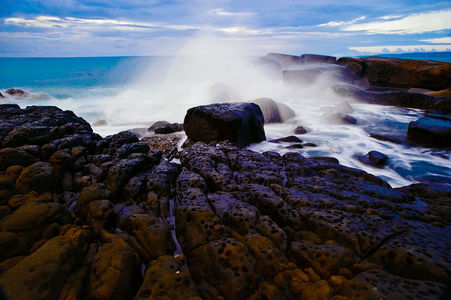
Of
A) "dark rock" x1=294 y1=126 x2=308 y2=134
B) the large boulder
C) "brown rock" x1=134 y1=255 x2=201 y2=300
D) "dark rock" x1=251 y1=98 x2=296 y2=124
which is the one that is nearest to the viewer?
"brown rock" x1=134 y1=255 x2=201 y2=300

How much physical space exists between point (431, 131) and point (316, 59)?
24.2 meters

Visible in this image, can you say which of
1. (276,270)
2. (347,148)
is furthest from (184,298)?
(347,148)

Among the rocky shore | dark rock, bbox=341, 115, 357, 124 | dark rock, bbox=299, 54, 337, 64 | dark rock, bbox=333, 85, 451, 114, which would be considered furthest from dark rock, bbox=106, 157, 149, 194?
dark rock, bbox=299, 54, 337, 64

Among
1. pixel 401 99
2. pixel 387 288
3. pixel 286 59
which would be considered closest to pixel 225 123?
pixel 387 288

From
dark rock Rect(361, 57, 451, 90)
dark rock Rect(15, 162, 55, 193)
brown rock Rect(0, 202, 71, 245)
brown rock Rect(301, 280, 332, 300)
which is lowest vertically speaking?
brown rock Rect(301, 280, 332, 300)

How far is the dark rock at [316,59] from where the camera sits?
26873 mm

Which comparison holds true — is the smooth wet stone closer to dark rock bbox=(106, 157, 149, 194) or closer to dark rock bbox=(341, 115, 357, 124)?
dark rock bbox=(106, 157, 149, 194)

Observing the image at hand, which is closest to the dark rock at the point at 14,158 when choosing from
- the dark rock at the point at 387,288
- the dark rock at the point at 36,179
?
the dark rock at the point at 36,179

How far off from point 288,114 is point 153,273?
11.0 m

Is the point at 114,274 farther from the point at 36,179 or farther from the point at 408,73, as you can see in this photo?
the point at 408,73

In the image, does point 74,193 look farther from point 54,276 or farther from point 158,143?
point 158,143

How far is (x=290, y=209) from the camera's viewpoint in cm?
307

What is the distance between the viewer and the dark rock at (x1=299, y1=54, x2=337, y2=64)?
2687 centimetres

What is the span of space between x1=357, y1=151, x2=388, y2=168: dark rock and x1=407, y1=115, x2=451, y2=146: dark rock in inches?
98.5
